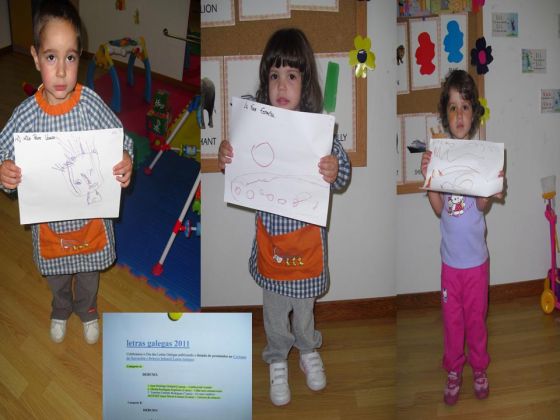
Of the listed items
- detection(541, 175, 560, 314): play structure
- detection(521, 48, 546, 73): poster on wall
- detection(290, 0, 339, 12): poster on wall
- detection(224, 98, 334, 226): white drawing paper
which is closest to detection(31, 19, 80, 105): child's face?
detection(224, 98, 334, 226): white drawing paper

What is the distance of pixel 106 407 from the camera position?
116 cm

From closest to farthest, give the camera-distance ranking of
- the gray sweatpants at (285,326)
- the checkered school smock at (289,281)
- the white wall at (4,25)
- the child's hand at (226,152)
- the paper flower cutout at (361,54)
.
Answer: the white wall at (4,25), the child's hand at (226,152), the checkered school smock at (289,281), the gray sweatpants at (285,326), the paper flower cutout at (361,54)

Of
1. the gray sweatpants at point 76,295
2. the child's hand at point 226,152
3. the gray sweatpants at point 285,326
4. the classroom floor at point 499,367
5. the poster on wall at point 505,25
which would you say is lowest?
the classroom floor at point 499,367

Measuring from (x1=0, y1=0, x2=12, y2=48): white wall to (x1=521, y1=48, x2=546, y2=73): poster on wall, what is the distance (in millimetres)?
1501

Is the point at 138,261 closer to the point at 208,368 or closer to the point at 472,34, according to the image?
the point at 208,368

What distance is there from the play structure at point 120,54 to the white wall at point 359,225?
1.51ft

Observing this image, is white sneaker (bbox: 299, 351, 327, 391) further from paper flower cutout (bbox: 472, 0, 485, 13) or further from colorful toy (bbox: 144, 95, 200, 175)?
paper flower cutout (bbox: 472, 0, 485, 13)

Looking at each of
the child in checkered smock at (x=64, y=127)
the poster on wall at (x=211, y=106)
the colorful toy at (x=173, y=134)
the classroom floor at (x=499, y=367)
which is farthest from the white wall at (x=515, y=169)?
the child in checkered smock at (x=64, y=127)

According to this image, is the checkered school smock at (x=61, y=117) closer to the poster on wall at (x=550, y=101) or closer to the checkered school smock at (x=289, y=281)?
the checkered school smock at (x=289, y=281)

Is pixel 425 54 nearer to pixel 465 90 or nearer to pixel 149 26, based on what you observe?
pixel 465 90

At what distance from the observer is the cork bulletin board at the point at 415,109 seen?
5.13ft

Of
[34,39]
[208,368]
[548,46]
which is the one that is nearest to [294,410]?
[208,368]

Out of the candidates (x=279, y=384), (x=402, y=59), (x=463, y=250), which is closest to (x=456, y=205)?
(x=463, y=250)

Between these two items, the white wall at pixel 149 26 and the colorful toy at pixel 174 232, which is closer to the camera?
the white wall at pixel 149 26
